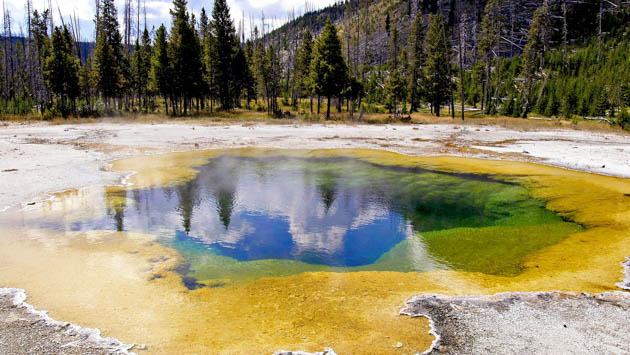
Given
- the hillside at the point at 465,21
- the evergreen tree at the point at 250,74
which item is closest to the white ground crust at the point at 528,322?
the hillside at the point at 465,21

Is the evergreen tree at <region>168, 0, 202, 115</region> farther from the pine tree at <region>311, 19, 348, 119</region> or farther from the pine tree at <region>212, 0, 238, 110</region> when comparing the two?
the pine tree at <region>311, 19, 348, 119</region>

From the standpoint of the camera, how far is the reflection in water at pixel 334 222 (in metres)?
7.69

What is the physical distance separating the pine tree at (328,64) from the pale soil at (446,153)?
8132 mm

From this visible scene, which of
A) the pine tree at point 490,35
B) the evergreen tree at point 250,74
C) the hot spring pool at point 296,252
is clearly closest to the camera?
the hot spring pool at point 296,252

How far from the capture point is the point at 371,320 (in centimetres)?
511

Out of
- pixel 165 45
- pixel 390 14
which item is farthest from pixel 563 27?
pixel 165 45

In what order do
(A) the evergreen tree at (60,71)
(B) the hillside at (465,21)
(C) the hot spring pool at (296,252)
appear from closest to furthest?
(C) the hot spring pool at (296,252) → (A) the evergreen tree at (60,71) → (B) the hillside at (465,21)

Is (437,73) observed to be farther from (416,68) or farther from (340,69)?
(340,69)

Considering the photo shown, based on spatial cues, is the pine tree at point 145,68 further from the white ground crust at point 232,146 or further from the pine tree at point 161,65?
the white ground crust at point 232,146

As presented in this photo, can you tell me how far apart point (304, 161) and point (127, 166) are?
796 cm

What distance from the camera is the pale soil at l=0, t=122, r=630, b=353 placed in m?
4.53

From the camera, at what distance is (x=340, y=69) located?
4212 centimetres

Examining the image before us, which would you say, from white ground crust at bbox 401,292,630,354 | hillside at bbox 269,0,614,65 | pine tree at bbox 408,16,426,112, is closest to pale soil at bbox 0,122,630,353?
white ground crust at bbox 401,292,630,354

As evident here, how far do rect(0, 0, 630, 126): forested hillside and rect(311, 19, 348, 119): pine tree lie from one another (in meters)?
0.11
